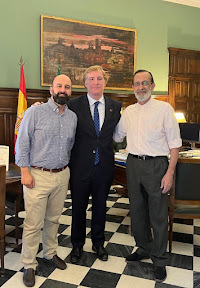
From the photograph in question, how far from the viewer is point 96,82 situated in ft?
8.34

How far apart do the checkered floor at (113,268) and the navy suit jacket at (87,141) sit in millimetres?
792

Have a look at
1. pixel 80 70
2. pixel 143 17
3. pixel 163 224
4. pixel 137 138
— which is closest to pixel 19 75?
pixel 80 70

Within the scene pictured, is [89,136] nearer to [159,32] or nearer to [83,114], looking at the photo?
[83,114]

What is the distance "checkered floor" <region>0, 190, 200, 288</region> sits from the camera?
2.40 m

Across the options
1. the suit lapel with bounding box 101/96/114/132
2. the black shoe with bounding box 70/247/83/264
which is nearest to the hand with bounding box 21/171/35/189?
the suit lapel with bounding box 101/96/114/132

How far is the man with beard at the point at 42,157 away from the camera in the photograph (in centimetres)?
230

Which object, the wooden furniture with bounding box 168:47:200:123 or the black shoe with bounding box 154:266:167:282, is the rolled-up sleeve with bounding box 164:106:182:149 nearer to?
the black shoe with bounding box 154:266:167:282

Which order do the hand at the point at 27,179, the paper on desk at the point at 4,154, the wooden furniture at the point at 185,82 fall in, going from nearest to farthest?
the hand at the point at 27,179 → the paper on desk at the point at 4,154 → the wooden furniture at the point at 185,82

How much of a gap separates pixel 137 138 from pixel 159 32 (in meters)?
4.62

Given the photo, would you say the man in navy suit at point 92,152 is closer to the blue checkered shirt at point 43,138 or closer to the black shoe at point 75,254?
the black shoe at point 75,254

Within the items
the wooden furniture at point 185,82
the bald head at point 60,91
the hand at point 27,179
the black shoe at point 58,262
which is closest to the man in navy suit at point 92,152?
the black shoe at point 58,262

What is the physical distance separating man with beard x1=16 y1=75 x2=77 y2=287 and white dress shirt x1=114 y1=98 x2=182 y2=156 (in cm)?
53

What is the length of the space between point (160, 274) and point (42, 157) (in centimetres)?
132

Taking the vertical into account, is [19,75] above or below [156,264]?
above
